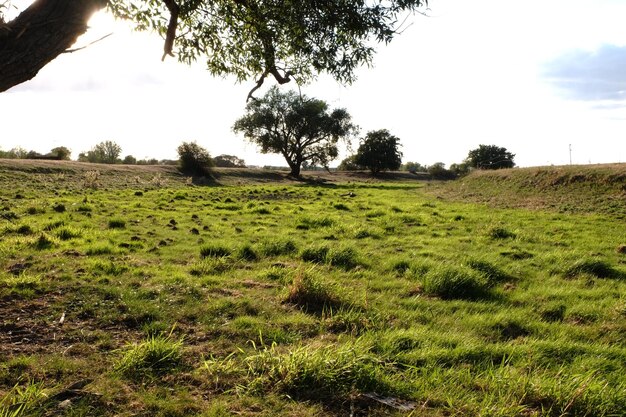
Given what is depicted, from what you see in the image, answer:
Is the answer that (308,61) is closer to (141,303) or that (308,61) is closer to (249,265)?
(249,265)

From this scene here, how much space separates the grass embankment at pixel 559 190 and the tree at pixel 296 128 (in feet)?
99.2

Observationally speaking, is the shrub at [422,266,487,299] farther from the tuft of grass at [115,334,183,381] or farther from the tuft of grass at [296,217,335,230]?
the tuft of grass at [296,217,335,230]

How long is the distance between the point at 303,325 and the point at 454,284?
2.89 metres

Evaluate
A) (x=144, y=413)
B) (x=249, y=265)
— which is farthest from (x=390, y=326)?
(x=249, y=265)

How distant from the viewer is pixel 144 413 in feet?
11.0

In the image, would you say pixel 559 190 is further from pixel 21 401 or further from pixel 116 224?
pixel 21 401

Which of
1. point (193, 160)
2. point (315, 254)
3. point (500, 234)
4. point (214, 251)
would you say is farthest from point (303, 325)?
point (193, 160)

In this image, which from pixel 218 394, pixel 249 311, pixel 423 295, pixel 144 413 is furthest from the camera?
pixel 423 295

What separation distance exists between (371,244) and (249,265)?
3829 mm

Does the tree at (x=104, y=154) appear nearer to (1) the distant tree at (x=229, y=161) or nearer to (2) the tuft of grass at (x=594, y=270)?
(1) the distant tree at (x=229, y=161)

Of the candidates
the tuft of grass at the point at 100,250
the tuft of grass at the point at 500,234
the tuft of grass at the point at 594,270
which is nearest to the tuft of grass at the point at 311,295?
the tuft of grass at the point at 100,250

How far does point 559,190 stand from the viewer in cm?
2414

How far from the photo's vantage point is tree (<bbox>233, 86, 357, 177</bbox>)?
5788 centimetres

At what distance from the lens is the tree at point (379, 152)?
75000 millimetres
